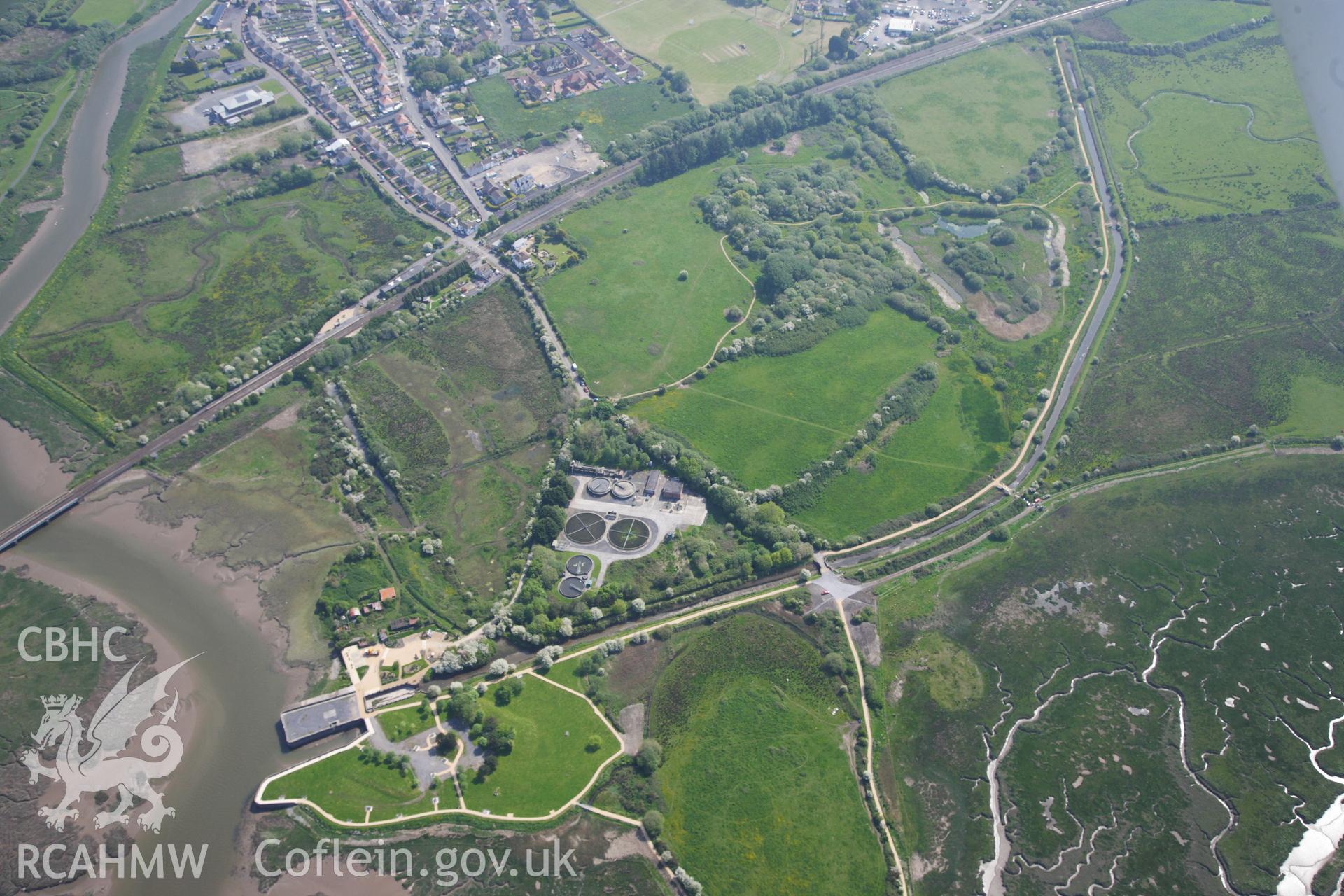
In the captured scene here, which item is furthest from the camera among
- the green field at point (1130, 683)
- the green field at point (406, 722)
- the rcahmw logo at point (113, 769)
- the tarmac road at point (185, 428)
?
the tarmac road at point (185, 428)

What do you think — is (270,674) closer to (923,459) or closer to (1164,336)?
(923,459)

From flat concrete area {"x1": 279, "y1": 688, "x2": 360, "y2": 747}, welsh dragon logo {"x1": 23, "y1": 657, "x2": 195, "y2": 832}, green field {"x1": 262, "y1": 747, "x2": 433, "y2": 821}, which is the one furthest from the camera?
flat concrete area {"x1": 279, "y1": 688, "x2": 360, "y2": 747}

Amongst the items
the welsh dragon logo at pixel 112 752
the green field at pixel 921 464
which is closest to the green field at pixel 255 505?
the welsh dragon logo at pixel 112 752

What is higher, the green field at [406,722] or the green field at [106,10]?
the green field at [106,10]

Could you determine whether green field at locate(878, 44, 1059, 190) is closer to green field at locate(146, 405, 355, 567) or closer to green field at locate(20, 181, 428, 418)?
green field at locate(20, 181, 428, 418)

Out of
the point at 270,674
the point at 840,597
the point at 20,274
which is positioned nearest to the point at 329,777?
the point at 270,674

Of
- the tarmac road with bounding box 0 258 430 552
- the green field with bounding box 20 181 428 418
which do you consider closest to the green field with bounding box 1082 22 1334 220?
the tarmac road with bounding box 0 258 430 552

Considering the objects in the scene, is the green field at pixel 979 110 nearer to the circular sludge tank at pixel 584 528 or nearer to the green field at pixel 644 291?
the green field at pixel 644 291
